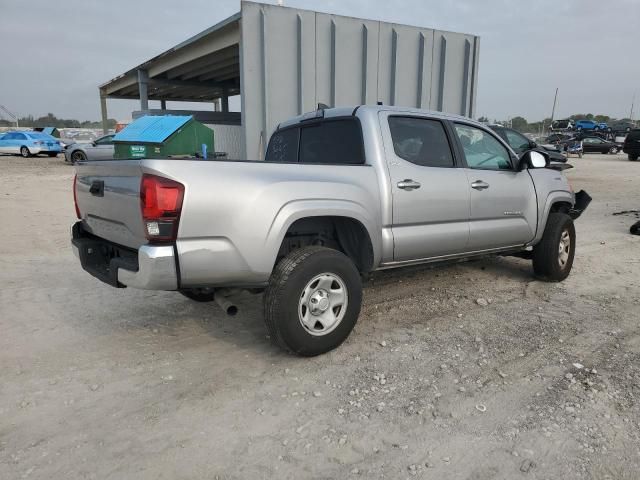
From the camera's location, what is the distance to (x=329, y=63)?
12.8 m

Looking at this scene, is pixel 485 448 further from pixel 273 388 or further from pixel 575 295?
pixel 575 295

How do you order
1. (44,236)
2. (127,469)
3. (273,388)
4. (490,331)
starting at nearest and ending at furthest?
(127,469), (273,388), (490,331), (44,236)

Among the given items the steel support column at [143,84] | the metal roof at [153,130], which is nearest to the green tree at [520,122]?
the steel support column at [143,84]

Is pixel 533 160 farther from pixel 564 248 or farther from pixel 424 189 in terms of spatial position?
pixel 424 189

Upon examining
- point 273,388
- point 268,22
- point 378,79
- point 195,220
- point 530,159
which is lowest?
point 273,388

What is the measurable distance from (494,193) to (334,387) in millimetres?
2535

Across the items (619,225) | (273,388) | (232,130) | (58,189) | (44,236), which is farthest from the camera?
(232,130)

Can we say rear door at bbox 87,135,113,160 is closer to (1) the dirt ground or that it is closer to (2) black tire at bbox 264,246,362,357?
(1) the dirt ground

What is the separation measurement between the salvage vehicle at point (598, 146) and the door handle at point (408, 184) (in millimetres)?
35189

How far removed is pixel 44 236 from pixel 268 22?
7490 millimetres

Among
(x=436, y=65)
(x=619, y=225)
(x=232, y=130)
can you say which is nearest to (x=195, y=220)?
Answer: (x=619, y=225)

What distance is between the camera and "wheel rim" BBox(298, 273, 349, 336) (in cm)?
336

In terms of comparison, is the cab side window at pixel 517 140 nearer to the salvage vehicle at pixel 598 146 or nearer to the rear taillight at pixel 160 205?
the rear taillight at pixel 160 205

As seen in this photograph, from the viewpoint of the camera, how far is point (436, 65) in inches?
572
